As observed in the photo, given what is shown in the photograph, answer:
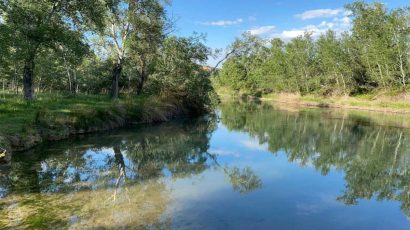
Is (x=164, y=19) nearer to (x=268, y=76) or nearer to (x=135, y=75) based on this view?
(x=135, y=75)

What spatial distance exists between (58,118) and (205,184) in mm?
12366

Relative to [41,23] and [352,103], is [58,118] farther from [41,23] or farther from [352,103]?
[352,103]

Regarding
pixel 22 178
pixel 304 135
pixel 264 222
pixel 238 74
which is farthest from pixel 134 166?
pixel 238 74

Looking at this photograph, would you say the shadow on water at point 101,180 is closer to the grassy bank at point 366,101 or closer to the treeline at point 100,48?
the treeline at point 100,48

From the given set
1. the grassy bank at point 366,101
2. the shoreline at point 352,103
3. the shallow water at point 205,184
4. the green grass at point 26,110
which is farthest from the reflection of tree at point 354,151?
the grassy bank at point 366,101

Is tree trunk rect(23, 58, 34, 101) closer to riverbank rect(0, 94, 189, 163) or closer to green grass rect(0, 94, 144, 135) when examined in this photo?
riverbank rect(0, 94, 189, 163)

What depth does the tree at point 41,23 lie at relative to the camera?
23.7m

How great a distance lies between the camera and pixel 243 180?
15195 mm

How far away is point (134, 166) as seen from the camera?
664 inches

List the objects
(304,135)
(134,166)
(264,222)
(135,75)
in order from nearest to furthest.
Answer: (264,222), (134,166), (304,135), (135,75)

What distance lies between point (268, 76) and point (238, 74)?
23.0 metres

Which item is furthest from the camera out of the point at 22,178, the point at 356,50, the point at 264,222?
the point at 356,50

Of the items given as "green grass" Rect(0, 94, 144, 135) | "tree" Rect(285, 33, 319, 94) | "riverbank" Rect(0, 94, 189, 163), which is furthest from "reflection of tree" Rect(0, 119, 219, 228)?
"tree" Rect(285, 33, 319, 94)

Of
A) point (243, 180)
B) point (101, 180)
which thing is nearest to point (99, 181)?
point (101, 180)
